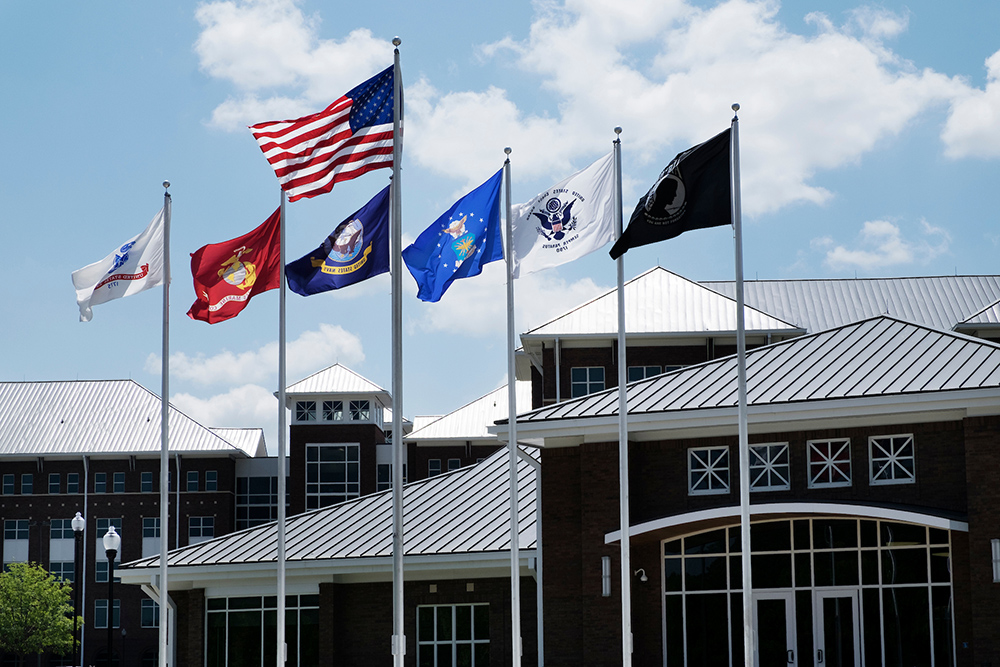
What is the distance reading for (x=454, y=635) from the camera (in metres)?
30.3

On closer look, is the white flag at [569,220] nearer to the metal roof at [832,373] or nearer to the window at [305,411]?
the metal roof at [832,373]

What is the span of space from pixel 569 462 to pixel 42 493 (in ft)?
186

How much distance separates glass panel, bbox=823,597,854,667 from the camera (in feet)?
80.1

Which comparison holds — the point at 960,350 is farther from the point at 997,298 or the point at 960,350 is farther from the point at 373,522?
the point at 997,298

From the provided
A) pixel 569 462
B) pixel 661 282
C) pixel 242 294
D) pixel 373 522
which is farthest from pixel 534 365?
pixel 242 294

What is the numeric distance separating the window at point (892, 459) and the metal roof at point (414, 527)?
7512 millimetres

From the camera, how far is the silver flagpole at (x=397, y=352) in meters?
17.7

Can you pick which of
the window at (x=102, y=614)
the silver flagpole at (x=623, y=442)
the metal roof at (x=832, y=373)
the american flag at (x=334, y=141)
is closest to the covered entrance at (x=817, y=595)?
the metal roof at (x=832, y=373)

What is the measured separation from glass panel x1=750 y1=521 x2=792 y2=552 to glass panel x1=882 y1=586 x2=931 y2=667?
2.10 meters

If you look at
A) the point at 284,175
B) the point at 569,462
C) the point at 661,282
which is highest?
the point at 661,282

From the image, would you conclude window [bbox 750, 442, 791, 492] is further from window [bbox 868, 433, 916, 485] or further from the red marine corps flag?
the red marine corps flag

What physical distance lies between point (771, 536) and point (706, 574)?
63.7 inches

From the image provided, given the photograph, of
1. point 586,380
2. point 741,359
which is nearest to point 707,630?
point 741,359

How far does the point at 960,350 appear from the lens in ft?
80.4
